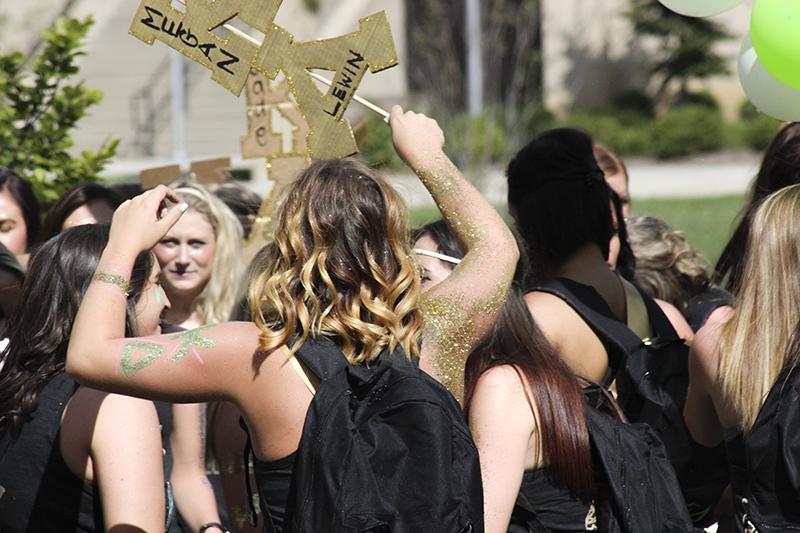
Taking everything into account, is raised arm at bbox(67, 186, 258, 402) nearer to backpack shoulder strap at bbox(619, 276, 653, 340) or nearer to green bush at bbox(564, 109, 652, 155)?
backpack shoulder strap at bbox(619, 276, 653, 340)

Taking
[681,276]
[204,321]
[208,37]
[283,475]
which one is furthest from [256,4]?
[681,276]

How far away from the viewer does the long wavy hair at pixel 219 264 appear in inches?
166

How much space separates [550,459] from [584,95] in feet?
82.5

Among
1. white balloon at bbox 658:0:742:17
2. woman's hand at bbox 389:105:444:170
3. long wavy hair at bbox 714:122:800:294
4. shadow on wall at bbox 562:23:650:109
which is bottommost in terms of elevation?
long wavy hair at bbox 714:122:800:294

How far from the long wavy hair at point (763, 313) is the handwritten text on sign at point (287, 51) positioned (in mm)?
1027

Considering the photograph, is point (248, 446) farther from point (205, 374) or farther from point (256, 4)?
point (256, 4)

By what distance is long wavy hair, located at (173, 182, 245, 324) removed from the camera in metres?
4.21

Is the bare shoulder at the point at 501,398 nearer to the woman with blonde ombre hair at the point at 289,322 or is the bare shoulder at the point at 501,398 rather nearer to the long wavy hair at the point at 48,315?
the woman with blonde ombre hair at the point at 289,322

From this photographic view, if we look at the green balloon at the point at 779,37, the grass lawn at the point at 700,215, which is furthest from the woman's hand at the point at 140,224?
the grass lawn at the point at 700,215

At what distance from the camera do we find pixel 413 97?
2264cm

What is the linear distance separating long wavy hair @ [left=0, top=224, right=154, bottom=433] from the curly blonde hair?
239 cm

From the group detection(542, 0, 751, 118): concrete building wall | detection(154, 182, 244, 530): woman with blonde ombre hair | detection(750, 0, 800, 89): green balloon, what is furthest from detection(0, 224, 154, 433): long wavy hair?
detection(542, 0, 751, 118): concrete building wall

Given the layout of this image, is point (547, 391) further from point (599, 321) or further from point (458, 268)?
point (599, 321)

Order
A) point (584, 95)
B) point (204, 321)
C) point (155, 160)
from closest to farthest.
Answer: point (204, 321) → point (155, 160) → point (584, 95)
